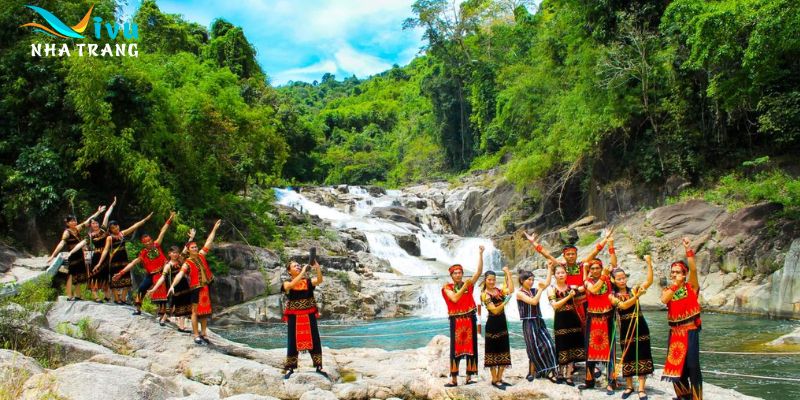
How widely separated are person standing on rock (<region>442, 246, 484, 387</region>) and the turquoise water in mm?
3706

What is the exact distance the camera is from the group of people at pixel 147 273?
27.4ft

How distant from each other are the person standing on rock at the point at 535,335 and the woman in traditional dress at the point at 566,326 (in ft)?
0.36

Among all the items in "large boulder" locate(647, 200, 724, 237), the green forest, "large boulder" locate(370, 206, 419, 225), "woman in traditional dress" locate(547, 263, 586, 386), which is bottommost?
"woman in traditional dress" locate(547, 263, 586, 386)

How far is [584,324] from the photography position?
21.5 feet

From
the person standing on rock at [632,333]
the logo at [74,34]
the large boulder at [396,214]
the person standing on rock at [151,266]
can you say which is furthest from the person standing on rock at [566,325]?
the large boulder at [396,214]

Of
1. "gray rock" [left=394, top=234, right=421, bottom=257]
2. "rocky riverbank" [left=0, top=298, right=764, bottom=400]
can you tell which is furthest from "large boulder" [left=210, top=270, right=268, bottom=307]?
"gray rock" [left=394, top=234, right=421, bottom=257]

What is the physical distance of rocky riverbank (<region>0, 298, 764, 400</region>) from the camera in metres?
5.18

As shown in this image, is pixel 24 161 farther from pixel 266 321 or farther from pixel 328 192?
pixel 328 192

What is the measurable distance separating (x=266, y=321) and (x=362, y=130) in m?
48.4

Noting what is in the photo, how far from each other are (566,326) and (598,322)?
0.40 metres

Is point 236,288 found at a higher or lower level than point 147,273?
lower

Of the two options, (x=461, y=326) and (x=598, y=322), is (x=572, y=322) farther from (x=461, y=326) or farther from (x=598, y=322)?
(x=461, y=326)

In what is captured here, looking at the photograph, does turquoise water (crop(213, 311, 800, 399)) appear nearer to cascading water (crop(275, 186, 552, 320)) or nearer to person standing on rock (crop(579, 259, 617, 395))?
person standing on rock (crop(579, 259, 617, 395))

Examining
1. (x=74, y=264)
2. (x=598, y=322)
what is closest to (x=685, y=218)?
(x=598, y=322)
